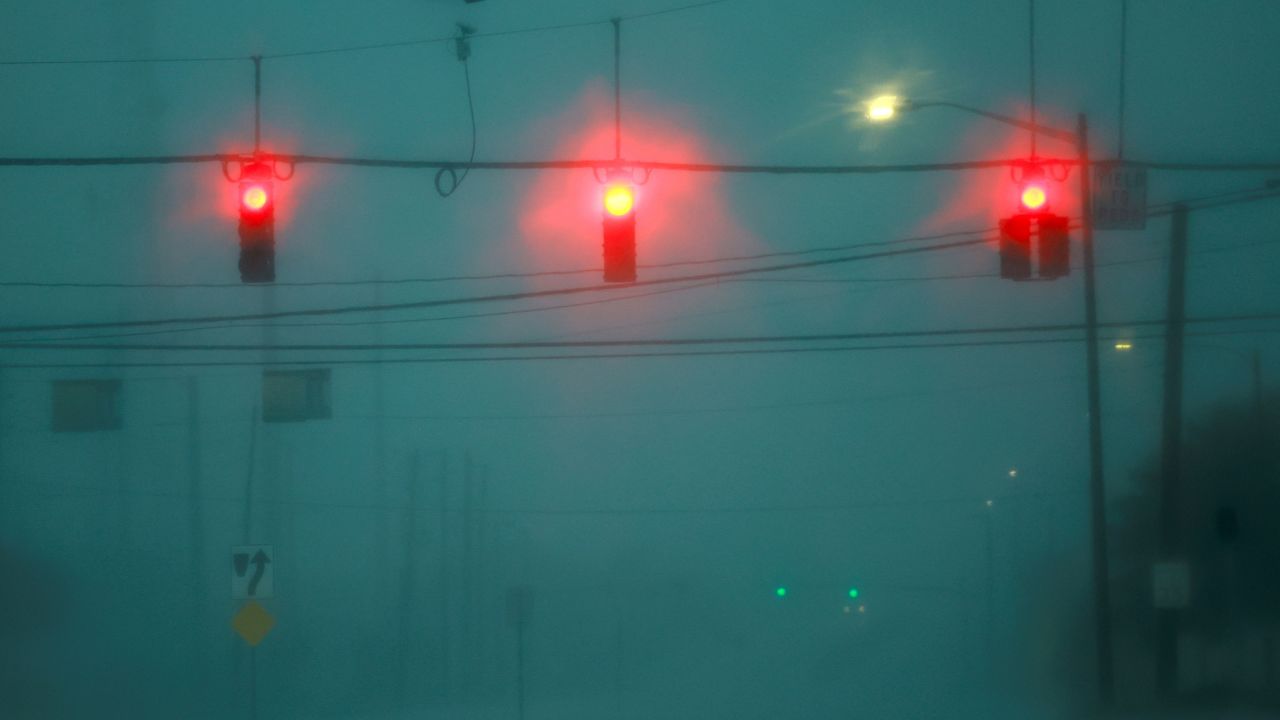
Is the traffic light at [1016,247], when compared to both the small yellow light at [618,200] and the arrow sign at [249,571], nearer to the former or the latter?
the small yellow light at [618,200]

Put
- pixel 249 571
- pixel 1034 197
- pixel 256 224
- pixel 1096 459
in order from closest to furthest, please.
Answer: pixel 256 224, pixel 1034 197, pixel 249 571, pixel 1096 459

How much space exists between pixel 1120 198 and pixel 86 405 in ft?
56.5

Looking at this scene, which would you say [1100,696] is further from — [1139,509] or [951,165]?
[951,165]

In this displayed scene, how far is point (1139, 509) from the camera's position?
61.0 ft

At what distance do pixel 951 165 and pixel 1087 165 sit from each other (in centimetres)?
183

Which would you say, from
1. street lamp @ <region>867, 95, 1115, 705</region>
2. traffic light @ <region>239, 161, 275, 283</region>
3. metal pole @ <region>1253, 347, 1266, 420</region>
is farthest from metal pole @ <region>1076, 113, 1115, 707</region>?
traffic light @ <region>239, 161, 275, 283</region>

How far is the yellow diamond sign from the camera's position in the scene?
41.3ft

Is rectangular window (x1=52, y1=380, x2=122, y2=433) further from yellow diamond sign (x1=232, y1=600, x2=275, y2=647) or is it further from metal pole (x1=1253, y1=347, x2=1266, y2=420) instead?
metal pole (x1=1253, y1=347, x2=1266, y2=420)

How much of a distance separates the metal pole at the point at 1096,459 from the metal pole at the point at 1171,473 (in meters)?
0.84

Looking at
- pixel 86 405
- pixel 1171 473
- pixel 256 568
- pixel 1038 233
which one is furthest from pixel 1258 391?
pixel 86 405

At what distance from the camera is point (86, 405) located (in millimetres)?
20422

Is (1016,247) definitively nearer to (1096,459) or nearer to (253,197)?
(1096,459)

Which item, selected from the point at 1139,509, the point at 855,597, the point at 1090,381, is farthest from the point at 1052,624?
the point at 1090,381

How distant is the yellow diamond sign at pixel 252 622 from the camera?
41.3 ft
